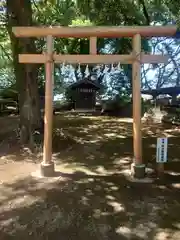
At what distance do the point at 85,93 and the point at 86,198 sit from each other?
13.7m

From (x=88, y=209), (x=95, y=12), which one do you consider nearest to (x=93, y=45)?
(x=88, y=209)

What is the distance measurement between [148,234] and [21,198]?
197 centimetres

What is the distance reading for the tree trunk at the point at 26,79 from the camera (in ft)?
26.2

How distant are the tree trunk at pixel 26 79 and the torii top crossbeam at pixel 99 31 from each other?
7.98ft

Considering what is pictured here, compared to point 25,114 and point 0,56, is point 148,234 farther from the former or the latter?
point 0,56

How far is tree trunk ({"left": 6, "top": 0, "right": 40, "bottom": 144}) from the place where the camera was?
8.00 meters

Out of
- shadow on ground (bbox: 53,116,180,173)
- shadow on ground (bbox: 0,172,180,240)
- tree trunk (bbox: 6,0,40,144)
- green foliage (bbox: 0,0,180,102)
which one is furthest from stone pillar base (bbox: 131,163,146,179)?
green foliage (bbox: 0,0,180,102)

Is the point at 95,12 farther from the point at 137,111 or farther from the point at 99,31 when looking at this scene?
the point at 137,111

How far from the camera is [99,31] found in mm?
5461

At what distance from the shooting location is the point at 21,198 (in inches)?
187

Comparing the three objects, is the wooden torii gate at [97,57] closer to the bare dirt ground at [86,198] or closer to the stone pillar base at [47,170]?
the stone pillar base at [47,170]

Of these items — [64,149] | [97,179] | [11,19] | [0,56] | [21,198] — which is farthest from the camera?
[0,56]

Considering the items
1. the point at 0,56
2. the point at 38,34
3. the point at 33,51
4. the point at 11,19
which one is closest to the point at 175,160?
the point at 38,34

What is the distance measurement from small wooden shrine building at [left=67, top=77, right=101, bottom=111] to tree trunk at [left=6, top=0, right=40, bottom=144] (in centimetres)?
991
